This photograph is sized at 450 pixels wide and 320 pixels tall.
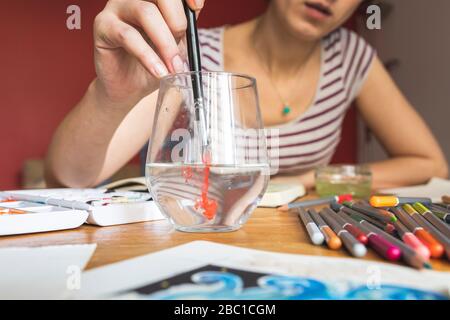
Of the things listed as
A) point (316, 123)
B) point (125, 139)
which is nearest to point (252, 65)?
point (316, 123)

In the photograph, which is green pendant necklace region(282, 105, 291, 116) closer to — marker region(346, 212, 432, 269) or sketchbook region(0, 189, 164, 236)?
sketchbook region(0, 189, 164, 236)

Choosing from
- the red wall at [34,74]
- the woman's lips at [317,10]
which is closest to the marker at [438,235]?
the woman's lips at [317,10]

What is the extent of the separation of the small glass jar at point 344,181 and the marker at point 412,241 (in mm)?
385

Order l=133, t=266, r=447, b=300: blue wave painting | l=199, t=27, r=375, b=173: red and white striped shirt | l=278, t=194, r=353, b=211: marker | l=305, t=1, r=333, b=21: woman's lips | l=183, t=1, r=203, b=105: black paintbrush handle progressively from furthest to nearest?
l=199, t=27, r=375, b=173: red and white striped shirt → l=305, t=1, r=333, b=21: woman's lips → l=278, t=194, r=353, b=211: marker → l=183, t=1, r=203, b=105: black paintbrush handle → l=133, t=266, r=447, b=300: blue wave painting

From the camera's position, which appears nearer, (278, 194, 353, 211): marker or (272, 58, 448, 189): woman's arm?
(278, 194, 353, 211): marker

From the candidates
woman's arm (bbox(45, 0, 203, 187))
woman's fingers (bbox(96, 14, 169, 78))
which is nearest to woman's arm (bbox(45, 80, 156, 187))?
woman's arm (bbox(45, 0, 203, 187))

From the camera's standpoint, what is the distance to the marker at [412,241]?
287mm

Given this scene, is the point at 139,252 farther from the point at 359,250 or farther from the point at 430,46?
the point at 430,46

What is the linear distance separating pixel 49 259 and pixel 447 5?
7.01 feet

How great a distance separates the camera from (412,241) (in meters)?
0.31

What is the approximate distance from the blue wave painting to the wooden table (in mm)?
62

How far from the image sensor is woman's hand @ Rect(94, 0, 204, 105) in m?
0.44

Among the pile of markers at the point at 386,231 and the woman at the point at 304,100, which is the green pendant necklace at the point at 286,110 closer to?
the woman at the point at 304,100

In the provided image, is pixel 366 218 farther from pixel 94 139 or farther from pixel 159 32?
pixel 94 139
